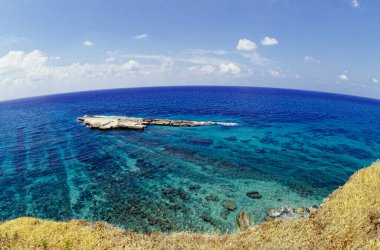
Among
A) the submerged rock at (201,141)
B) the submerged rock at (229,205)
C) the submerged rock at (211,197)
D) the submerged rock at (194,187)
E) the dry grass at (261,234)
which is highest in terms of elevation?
the dry grass at (261,234)

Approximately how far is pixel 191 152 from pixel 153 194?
63.4 ft

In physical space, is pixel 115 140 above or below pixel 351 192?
below

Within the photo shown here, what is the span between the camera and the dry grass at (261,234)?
12.6 meters

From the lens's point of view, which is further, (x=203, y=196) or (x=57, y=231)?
(x=203, y=196)

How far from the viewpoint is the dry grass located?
12625 millimetres

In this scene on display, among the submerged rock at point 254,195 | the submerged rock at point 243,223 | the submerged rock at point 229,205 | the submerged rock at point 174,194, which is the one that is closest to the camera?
the submerged rock at point 243,223

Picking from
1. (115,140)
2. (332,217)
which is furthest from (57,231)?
(115,140)

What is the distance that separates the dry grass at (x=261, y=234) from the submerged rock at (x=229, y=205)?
14.4 m

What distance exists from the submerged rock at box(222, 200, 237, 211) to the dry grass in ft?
47.1

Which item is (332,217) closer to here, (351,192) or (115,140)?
(351,192)

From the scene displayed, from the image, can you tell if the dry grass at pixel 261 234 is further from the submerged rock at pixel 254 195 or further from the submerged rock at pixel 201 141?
the submerged rock at pixel 201 141

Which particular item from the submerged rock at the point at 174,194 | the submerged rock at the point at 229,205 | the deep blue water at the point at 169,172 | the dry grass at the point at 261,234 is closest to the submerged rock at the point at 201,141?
the deep blue water at the point at 169,172

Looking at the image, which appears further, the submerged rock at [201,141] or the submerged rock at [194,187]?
the submerged rock at [201,141]

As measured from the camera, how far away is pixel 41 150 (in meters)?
55.6
